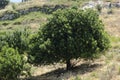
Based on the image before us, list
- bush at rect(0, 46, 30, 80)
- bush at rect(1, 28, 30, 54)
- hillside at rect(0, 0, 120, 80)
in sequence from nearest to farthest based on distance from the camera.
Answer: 1. hillside at rect(0, 0, 120, 80)
2. bush at rect(0, 46, 30, 80)
3. bush at rect(1, 28, 30, 54)

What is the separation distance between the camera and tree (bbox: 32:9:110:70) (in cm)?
3497

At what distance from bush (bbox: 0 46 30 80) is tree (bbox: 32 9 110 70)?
2410mm

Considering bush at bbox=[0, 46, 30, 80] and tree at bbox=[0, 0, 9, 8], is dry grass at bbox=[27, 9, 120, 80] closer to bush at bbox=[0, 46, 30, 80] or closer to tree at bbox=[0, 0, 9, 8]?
bush at bbox=[0, 46, 30, 80]

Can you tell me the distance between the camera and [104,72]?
32.1 m

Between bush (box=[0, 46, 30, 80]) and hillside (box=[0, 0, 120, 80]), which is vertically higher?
bush (box=[0, 46, 30, 80])

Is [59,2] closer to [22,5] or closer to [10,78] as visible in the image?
[22,5]

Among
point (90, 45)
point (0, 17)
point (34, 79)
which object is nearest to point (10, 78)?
point (34, 79)

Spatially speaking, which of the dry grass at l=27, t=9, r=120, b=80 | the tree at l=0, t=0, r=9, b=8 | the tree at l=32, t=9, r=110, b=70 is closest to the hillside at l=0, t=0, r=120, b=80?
the dry grass at l=27, t=9, r=120, b=80

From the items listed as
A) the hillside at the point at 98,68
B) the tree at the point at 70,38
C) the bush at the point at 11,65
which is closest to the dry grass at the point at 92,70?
the hillside at the point at 98,68

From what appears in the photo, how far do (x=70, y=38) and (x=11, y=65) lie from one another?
6.82 m

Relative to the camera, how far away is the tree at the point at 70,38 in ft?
115

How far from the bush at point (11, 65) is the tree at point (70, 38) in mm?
2410

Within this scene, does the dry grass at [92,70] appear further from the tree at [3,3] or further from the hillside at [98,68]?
the tree at [3,3]

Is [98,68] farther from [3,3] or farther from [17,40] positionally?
[3,3]
